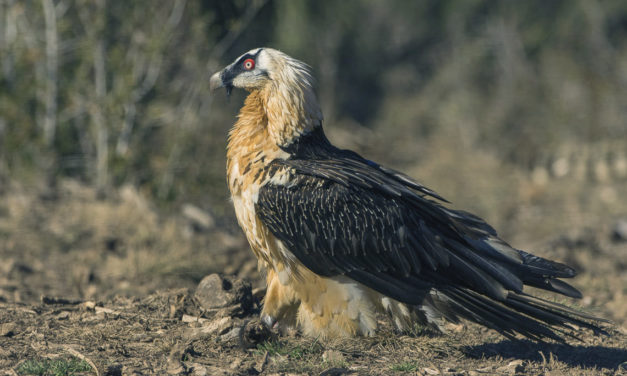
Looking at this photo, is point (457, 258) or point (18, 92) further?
point (18, 92)

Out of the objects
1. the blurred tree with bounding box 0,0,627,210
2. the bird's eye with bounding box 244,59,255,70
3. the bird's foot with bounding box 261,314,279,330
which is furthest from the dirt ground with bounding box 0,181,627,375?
the blurred tree with bounding box 0,0,627,210

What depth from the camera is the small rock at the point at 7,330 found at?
6102 millimetres

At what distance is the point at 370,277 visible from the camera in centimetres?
602

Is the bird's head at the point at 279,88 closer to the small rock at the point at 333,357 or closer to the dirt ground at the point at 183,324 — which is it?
the dirt ground at the point at 183,324

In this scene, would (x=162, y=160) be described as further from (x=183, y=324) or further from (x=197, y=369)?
(x=197, y=369)

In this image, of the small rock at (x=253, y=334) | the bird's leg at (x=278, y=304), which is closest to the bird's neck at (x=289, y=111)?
the bird's leg at (x=278, y=304)

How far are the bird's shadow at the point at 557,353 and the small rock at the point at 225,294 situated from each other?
201cm

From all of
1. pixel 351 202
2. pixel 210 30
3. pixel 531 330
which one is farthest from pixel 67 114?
pixel 531 330

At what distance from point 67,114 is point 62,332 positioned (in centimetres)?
725

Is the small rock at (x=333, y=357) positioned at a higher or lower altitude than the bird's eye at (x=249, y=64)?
lower

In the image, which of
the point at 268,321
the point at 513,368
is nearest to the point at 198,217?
the point at 268,321

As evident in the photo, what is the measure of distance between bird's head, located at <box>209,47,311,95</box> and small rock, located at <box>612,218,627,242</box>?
8.17 meters

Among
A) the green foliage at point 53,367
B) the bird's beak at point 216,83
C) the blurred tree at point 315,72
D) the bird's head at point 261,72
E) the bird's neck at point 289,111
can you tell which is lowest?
the green foliage at point 53,367

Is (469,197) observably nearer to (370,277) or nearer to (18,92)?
(18,92)
